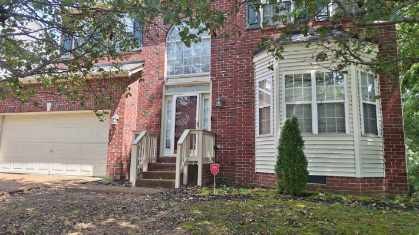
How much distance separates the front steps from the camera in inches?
353

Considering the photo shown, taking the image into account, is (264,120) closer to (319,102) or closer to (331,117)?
(319,102)

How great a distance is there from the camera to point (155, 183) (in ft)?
29.6

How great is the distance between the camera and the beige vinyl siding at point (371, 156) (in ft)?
26.4

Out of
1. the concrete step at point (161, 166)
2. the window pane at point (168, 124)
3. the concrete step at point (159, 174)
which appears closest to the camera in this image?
the concrete step at point (159, 174)

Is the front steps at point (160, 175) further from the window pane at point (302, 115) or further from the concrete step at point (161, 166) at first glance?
the window pane at point (302, 115)

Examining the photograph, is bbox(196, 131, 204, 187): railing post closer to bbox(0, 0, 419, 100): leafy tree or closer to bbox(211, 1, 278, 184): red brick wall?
bbox(211, 1, 278, 184): red brick wall

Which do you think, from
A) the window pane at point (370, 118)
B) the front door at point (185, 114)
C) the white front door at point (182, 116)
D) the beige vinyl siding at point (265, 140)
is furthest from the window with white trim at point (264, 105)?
the window pane at point (370, 118)

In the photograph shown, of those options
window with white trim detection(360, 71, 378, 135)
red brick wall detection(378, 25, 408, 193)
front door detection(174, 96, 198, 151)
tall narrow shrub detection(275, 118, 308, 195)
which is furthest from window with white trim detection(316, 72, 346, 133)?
front door detection(174, 96, 198, 151)

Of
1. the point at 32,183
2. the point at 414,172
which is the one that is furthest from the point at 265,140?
the point at 414,172

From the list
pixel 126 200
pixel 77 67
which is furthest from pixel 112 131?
pixel 77 67

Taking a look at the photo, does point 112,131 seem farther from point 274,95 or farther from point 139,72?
point 274,95

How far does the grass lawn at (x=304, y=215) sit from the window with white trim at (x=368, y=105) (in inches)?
70.9

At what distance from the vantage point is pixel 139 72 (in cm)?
1135

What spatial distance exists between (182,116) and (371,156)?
225 inches
